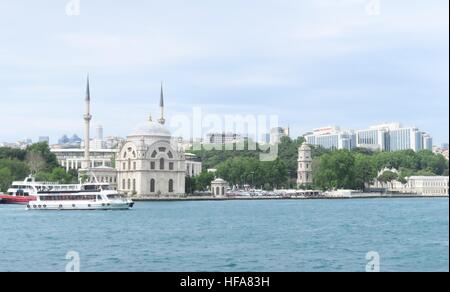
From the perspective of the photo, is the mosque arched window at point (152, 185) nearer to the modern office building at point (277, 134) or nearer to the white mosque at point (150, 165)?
the white mosque at point (150, 165)

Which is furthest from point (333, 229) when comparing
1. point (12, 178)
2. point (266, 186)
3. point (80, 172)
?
point (266, 186)

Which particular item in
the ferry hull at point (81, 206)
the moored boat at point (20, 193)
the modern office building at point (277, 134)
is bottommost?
the ferry hull at point (81, 206)

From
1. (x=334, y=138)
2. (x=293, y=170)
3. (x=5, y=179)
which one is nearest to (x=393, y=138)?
(x=334, y=138)

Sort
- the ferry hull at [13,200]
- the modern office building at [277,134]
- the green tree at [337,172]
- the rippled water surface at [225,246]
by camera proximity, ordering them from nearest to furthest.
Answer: the rippled water surface at [225,246] < the ferry hull at [13,200] < the green tree at [337,172] < the modern office building at [277,134]

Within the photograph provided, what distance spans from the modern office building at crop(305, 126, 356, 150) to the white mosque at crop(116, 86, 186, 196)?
43534 mm

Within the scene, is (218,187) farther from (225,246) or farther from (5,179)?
(225,246)

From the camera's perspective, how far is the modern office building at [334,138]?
102375 millimetres

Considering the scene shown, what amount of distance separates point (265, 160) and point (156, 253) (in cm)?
5611

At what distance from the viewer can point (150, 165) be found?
60.4m

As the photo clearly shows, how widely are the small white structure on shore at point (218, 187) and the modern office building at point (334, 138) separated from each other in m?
39.6

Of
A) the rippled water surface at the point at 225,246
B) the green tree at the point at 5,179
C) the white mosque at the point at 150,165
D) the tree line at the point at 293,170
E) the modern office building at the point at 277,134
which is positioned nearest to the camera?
the rippled water surface at the point at 225,246

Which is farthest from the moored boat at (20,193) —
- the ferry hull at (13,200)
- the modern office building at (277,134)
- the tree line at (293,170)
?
the modern office building at (277,134)

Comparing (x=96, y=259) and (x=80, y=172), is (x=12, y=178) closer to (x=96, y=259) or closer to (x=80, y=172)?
(x=80, y=172)

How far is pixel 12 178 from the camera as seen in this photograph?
2110 inches
